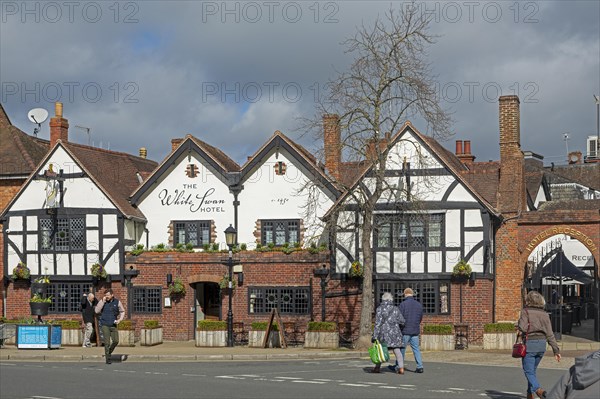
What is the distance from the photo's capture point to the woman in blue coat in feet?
66.7

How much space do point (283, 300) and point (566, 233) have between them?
32.1 ft

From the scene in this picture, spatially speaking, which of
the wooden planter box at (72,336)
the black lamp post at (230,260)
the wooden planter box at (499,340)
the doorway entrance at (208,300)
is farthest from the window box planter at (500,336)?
the wooden planter box at (72,336)

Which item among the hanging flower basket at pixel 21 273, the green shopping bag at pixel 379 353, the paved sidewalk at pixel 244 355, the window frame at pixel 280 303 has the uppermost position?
the hanging flower basket at pixel 21 273

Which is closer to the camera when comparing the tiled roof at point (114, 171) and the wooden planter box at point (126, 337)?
the wooden planter box at point (126, 337)

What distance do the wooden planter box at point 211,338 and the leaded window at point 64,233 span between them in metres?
6.47

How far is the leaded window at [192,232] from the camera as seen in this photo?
34812 millimetres

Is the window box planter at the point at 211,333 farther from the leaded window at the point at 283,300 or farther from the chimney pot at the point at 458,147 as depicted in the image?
the chimney pot at the point at 458,147

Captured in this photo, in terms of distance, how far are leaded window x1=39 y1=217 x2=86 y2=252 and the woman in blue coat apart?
1662cm

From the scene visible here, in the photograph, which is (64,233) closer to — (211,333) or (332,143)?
(211,333)

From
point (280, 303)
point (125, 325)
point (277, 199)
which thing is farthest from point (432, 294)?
point (125, 325)

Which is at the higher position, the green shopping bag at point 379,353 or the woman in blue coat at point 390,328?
the woman in blue coat at point 390,328

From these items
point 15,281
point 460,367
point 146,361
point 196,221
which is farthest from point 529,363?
point 15,281

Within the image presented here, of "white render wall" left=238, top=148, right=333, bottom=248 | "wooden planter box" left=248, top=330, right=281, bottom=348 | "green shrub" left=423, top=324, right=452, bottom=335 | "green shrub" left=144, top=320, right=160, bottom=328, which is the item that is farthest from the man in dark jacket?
"white render wall" left=238, top=148, right=333, bottom=248

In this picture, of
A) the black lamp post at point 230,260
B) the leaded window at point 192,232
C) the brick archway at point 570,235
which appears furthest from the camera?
the leaded window at point 192,232
